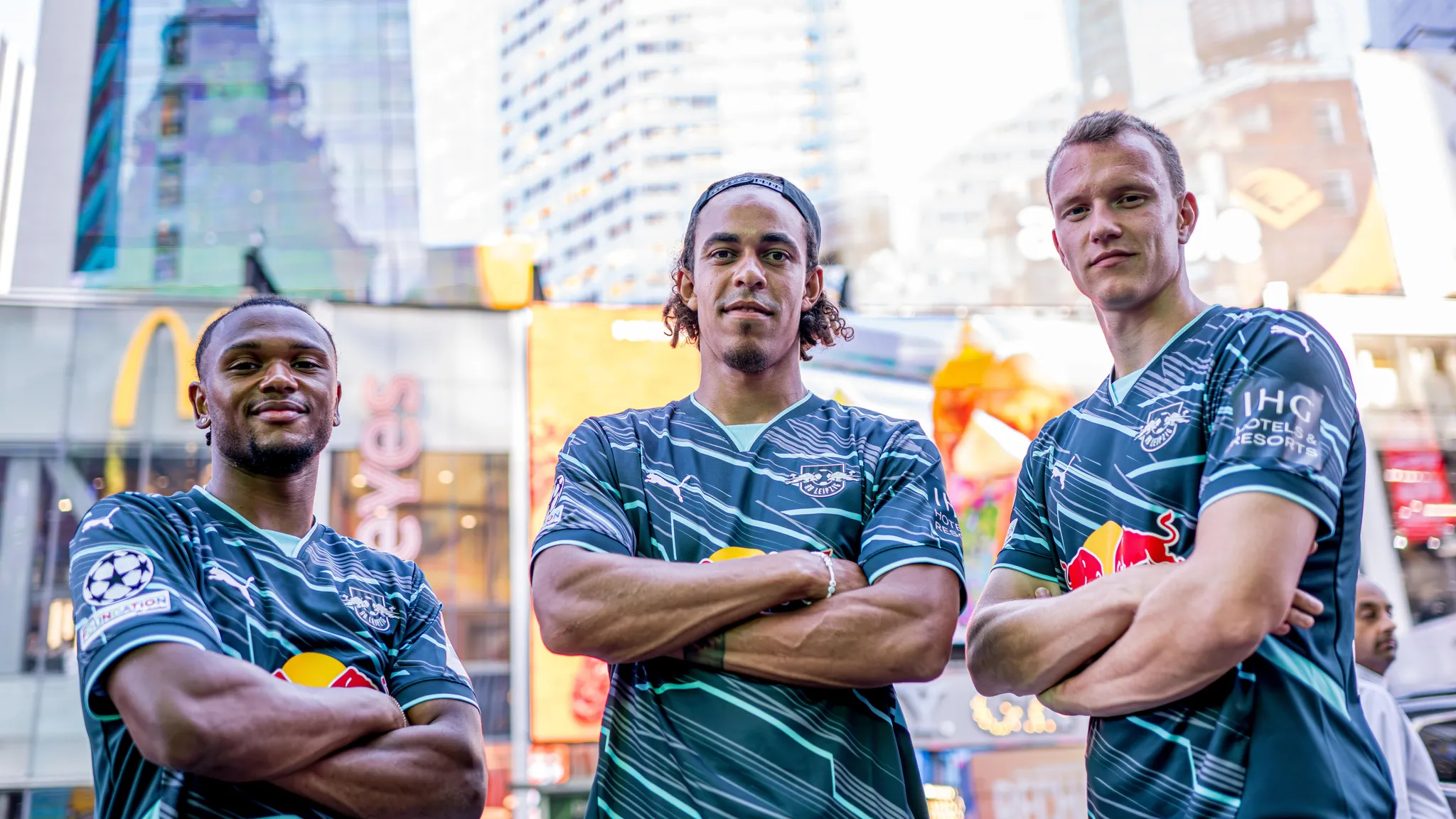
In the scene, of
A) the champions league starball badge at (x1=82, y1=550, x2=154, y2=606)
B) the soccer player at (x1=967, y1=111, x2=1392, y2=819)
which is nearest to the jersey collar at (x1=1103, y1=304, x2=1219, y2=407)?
the soccer player at (x1=967, y1=111, x2=1392, y2=819)

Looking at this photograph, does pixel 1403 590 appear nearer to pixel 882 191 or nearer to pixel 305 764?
pixel 882 191

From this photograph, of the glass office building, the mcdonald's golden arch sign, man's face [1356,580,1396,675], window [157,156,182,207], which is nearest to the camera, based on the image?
man's face [1356,580,1396,675]

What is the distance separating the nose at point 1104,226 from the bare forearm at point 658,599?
3.46ft

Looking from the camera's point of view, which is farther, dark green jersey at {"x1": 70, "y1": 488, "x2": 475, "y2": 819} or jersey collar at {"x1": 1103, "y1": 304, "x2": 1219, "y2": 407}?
jersey collar at {"x1": 1103, "y1": 304, "x2": 1219, "y2": 407}

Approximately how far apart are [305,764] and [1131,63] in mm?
30881

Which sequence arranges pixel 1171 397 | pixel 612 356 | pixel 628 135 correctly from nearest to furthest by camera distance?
pixel 1171 397
pixel 612 356
pixel 628 135

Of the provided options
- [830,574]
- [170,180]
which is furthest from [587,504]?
[170,180]

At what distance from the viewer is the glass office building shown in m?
24.1

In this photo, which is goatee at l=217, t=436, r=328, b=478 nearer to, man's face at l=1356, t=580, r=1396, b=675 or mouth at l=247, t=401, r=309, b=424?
mouth at l=247, t=401, r=309, b=424

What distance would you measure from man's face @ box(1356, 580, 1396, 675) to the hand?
161 inches

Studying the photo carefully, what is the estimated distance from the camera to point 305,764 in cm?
234

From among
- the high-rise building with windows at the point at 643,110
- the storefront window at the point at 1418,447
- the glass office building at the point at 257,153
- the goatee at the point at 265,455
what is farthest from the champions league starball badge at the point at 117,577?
the high-rise building with windows at the point at 643,110

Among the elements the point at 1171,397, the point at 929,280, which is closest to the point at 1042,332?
the point at 929,280

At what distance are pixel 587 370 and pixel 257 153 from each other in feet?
38.9
